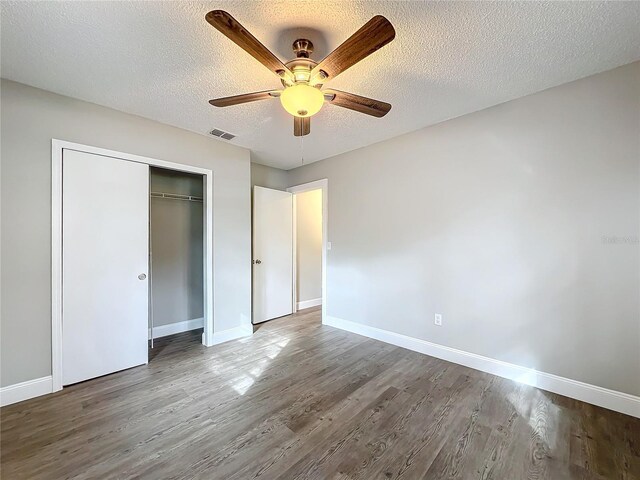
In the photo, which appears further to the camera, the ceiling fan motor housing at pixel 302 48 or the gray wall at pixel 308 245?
the gray wall at pixel 308 245

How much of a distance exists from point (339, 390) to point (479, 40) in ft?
8.97

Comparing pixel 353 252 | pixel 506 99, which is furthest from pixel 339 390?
pixel 506 99

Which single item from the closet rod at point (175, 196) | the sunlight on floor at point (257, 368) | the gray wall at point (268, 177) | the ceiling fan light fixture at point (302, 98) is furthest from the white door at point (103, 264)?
the ceiling fan light fixture at point (302, 98)

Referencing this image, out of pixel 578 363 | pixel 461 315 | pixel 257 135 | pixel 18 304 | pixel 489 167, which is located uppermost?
pixel 257 135

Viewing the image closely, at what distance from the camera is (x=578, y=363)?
206 cm

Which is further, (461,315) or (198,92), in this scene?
(461,315)

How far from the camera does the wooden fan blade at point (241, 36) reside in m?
1.11

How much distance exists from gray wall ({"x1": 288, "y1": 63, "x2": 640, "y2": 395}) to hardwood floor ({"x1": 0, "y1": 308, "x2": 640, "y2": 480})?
1.53ft

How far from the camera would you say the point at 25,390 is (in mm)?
2076

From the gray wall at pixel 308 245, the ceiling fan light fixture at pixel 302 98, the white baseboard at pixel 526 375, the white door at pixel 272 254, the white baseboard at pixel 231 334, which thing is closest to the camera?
the ceiling fan light fixture at pixel 302 98

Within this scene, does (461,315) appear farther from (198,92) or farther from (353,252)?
(198,92)

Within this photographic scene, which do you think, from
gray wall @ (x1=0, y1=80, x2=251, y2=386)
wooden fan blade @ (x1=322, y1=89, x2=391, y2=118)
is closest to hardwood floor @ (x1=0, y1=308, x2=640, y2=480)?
gray wall @ (x1=0, y1=80, x2=251, y2=386)

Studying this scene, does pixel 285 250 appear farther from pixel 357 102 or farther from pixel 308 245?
Result: pixel 357 102

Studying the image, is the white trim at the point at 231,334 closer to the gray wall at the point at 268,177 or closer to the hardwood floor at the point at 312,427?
the hardwood floor at the point at 312,427
